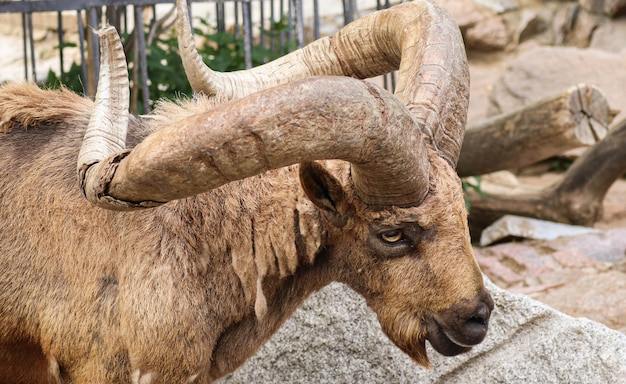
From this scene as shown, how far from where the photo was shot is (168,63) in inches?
330

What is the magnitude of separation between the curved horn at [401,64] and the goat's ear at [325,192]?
541mm

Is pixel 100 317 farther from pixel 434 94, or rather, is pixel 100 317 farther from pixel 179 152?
pixel 434 94

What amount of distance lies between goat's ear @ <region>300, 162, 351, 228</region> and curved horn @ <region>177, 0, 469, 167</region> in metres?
0.54

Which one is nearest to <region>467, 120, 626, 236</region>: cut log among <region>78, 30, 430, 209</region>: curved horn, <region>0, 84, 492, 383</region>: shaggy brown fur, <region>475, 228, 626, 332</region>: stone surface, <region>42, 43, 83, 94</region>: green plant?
<region>475, 228, 626, 332</region>: stone surface

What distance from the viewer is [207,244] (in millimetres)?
4457

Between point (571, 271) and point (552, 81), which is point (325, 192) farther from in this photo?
point (552, 81)

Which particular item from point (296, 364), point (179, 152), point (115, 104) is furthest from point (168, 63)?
point (179, 152)

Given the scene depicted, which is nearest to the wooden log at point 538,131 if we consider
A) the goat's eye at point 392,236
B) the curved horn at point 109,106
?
the goat's eye at point 392,236

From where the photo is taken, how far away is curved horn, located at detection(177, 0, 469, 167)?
4.57 metres

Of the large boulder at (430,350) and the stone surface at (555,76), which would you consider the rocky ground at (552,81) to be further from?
the large boulder at (430,350)

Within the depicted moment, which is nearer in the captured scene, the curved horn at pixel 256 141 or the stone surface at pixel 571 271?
the curved horn at pixel 256 141

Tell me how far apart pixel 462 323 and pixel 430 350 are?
154 cm

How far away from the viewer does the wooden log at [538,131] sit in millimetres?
8406

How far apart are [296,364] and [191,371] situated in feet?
5.32
